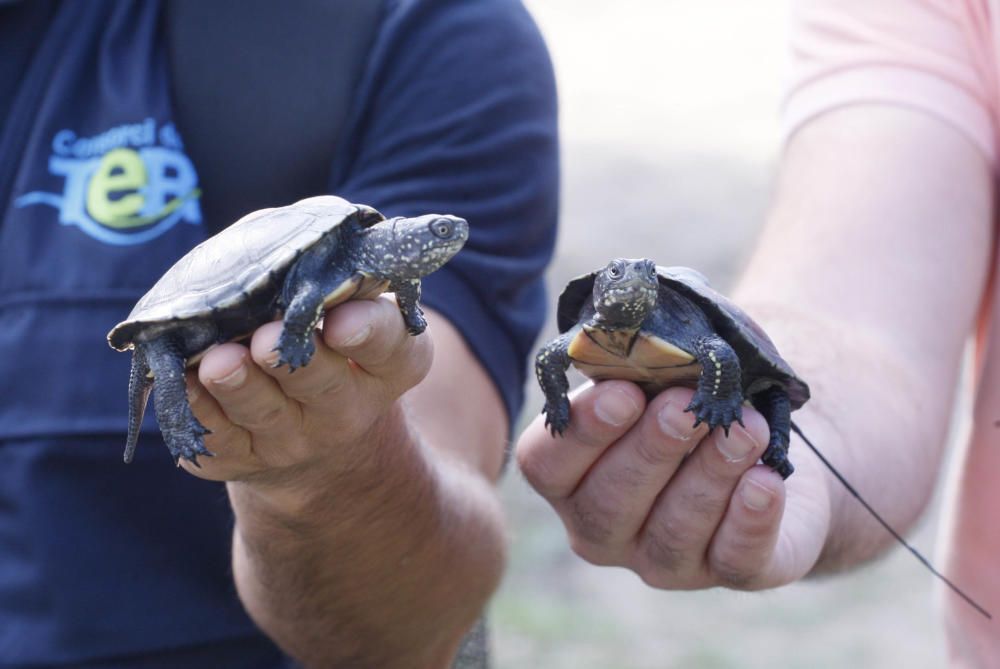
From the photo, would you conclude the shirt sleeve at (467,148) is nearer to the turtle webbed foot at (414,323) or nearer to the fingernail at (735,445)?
the turtle webbed foot at (414,323)

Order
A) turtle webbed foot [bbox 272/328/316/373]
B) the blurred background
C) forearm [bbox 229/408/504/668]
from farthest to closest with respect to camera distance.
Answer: the blurred background < forearm [bbox 229/408/504/668] < turtle webbed foot [bbox 272/328/316/373]

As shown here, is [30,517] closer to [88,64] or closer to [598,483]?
[88,64]

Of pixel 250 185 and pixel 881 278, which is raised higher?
pixel 250 185

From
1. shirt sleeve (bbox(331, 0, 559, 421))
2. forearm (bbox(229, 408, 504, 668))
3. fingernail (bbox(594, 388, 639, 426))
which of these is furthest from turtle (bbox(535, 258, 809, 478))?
shirt sleeve (bbox(331, 0, 559, 421))

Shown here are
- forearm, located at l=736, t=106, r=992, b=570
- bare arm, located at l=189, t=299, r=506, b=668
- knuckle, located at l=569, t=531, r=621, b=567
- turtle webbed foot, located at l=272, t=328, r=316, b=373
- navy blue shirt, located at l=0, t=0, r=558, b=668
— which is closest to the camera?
turtle webbed foot, located at l=272, t=328, r=316, b=373

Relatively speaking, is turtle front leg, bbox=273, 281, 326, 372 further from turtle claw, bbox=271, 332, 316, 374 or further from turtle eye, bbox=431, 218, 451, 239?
turtle eye, bbox=431, 218, 451, 239

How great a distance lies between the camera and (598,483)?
296 cm

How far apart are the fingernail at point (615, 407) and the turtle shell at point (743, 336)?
370 mm

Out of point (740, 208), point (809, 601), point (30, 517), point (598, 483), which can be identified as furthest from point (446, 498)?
point (740, 208)

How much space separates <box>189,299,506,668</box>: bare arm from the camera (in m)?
2.63

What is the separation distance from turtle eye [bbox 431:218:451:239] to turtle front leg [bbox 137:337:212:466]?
0.69 meters

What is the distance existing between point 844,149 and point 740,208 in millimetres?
10114

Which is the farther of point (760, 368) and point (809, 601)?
point (809, 601)

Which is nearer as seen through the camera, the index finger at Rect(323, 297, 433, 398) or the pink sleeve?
the index finger at Rect(323, 297, 433, 398)
